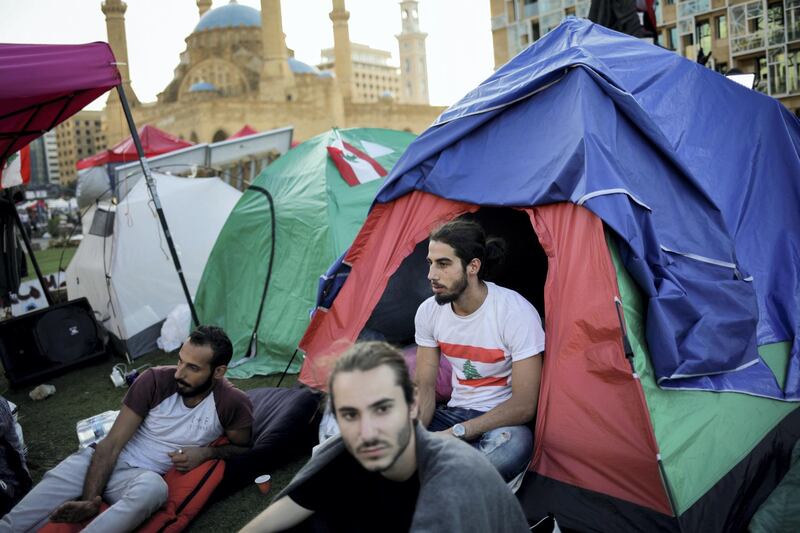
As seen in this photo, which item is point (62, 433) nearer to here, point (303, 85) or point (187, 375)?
point (187, 375)

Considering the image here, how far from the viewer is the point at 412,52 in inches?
3039

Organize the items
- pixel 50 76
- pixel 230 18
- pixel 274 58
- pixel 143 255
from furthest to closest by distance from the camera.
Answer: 1. pixel 230 18
2. pixel 274 58
3. pixel 143 255
4. pixel 50 76

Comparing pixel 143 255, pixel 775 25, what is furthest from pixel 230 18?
pixel 143 255

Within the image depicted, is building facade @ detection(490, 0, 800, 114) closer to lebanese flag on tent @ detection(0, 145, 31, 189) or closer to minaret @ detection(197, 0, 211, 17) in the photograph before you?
lebanese flag on tent @ detection(0, 145, 31, 189)

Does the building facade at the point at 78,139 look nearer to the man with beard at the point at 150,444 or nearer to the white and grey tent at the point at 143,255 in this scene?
the white and grey tent at the point at 143,255

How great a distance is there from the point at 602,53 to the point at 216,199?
A: 17.5 ft

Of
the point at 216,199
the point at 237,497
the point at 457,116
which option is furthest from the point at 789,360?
the point at 216,199

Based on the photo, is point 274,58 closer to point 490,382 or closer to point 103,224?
point 103,224

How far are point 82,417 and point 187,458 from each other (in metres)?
2.54

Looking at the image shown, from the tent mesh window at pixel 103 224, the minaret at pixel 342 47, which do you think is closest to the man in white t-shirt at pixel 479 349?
the tent mesh window at pixel 103 224

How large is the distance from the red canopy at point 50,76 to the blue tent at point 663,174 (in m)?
2.20

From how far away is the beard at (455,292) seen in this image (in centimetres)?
309

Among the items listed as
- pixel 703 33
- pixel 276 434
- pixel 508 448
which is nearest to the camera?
pixel 508 448

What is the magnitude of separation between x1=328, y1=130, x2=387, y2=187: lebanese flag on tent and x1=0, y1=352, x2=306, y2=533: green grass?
6.44 feet
